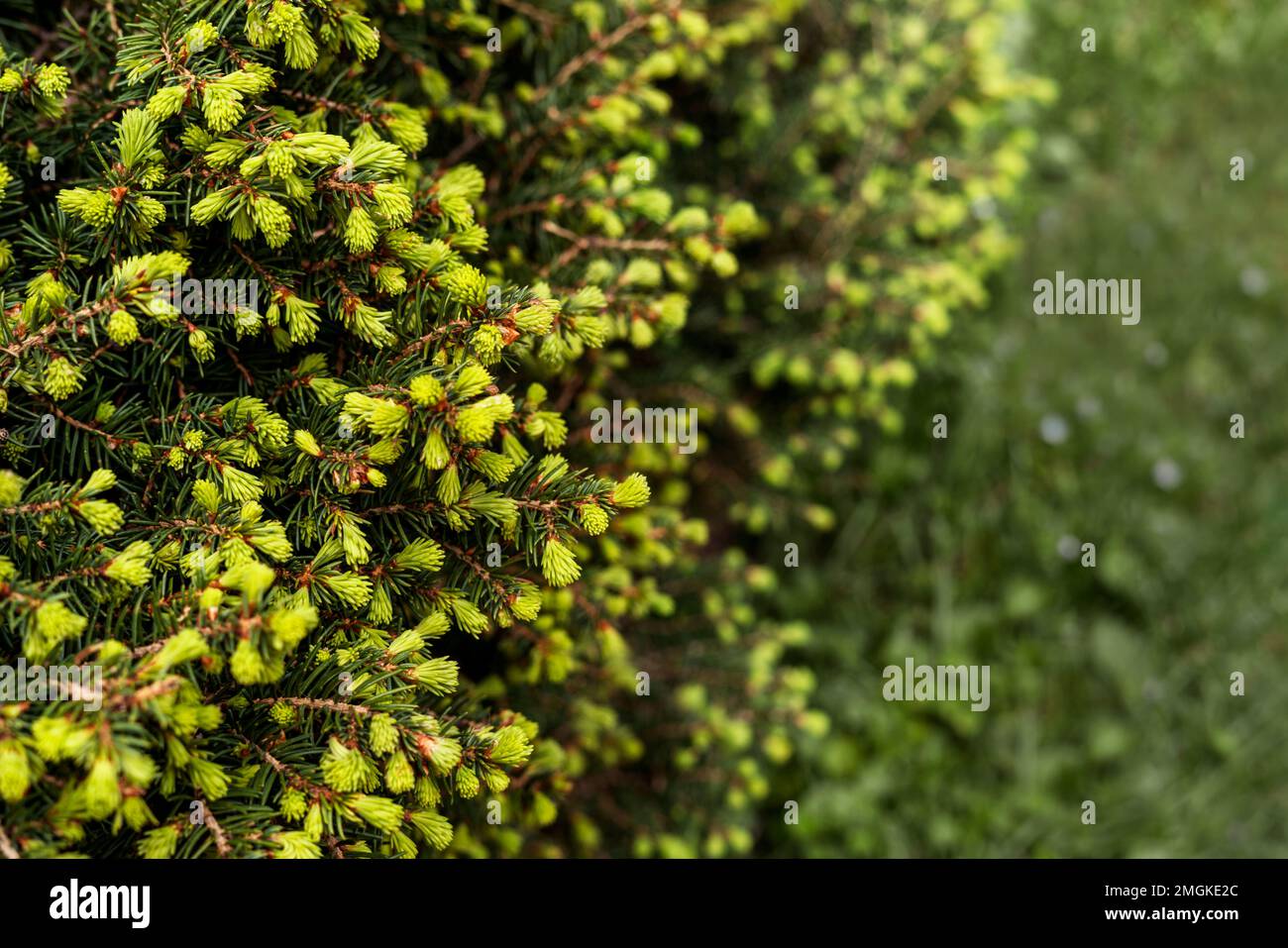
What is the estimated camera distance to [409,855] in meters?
1.23

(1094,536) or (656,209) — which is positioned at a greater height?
(656,209)

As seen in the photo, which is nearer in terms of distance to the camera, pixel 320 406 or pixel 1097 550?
pixel 320 406

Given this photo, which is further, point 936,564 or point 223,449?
point 936,564

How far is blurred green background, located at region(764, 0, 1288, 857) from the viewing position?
2.85 m

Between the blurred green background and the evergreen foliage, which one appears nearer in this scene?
the evergreen foliage

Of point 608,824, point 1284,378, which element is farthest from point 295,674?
point 1284,378

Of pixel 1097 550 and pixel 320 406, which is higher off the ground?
pixel 320 406

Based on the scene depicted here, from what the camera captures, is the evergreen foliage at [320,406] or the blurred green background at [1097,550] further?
the blurred green background at [1097,550]

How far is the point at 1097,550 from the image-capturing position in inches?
123

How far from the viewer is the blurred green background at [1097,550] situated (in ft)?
9.36

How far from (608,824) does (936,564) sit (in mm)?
1472
